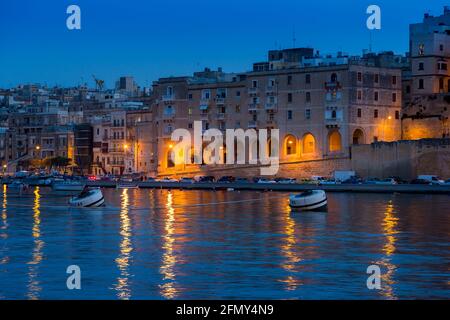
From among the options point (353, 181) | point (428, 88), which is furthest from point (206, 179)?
point (428, 88)

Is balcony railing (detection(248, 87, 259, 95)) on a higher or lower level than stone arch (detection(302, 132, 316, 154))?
higher

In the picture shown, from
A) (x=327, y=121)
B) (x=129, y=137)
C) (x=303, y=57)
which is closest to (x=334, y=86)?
(x=327, y=121)

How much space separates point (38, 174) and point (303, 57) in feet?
116

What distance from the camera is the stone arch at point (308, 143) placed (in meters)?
85.1

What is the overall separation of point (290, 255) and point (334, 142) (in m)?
51.3

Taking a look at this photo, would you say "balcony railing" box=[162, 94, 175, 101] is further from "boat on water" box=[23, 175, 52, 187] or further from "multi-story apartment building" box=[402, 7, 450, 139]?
"multi-story apartment building" box=[402, 7, 450, 139]

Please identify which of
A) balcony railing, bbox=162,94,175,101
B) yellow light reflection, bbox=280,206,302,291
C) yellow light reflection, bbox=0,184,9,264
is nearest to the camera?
yellow light reflection, bbox=280,206,302,291

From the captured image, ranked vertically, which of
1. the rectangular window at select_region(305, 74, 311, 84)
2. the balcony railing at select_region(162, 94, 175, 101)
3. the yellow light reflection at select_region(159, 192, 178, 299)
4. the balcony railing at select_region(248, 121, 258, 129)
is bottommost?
the yellow light reflection at select_region(159, 192, 178, 299)

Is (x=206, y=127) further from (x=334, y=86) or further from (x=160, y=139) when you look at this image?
(x=334, y=86)

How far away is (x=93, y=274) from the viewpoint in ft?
97.6

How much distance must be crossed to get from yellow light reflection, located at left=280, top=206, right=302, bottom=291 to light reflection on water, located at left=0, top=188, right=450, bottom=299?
3cm

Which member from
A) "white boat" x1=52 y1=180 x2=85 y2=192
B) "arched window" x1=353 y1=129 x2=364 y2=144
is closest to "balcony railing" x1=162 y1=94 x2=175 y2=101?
"white boat" x1=52 y1=180 x2=85 y2=192

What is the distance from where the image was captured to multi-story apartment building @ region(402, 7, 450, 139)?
8250 centimetres

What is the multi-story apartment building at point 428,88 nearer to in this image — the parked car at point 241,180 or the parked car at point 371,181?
the parked car at point 371,181
